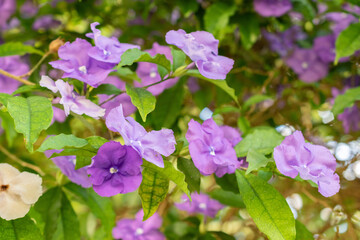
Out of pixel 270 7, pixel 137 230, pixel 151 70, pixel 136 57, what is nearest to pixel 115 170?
pixel 136 57

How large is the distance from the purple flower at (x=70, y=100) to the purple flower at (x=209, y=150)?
0.16 m

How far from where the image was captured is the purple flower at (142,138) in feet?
2.12

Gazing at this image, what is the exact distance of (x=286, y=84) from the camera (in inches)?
62.4

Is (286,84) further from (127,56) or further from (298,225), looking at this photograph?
(127,56)

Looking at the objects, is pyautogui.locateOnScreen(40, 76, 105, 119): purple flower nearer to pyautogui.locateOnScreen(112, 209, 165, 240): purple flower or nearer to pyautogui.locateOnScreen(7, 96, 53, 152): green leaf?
pyautogui.locateOnScreen(7, 96, 53, 152): green leaf

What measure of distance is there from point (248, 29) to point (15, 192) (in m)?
0.89

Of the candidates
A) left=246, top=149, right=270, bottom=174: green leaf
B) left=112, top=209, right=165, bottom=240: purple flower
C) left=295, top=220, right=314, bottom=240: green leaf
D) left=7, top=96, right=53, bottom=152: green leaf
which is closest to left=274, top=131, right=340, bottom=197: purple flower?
left=246, top=149, right=270, bottom=174: green leaf

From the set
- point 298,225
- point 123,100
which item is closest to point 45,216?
point 123,100

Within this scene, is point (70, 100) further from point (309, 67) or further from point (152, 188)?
point (309, 67)

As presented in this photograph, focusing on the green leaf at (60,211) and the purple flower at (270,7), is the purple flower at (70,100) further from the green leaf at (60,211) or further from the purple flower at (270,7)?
the purple flower at (270,7)

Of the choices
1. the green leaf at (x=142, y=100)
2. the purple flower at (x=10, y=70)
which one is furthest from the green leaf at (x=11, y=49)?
the green leaf at (x=142, y=100)

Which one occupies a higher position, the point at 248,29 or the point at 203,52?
the point at 203,52

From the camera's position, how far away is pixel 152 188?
2.38 feet

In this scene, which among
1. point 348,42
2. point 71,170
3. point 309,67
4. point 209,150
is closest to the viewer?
point 209,150
